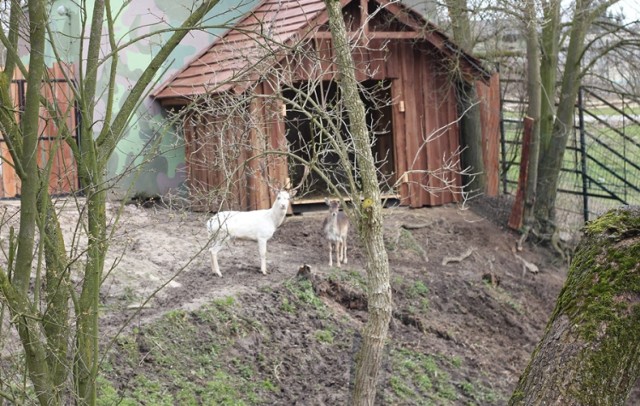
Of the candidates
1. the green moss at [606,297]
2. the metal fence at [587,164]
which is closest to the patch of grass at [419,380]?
the metal fence at [587,164]

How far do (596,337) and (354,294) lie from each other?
972 cm

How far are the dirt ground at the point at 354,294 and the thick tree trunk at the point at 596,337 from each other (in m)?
5.96

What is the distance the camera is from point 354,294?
13172mm

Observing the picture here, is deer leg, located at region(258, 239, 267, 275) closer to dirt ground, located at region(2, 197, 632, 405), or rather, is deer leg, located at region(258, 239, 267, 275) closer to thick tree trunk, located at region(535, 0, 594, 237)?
dirt ground, located at region(2, 197, 632, 405)

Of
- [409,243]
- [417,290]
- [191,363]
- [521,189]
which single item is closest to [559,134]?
[521,189]

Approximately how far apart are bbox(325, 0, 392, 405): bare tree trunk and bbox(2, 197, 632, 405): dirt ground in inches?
43.3

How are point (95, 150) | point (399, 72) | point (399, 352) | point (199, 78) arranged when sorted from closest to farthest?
point (95, 150) < point (399, 352) < point (199, 78) < point (399, 72)

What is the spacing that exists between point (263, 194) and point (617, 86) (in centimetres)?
724

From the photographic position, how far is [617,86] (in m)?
18.1

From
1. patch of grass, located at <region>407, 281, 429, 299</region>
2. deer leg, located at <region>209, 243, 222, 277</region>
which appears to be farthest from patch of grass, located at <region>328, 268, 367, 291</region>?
deer leg, located at <region>209, 243, 222, 277</region>

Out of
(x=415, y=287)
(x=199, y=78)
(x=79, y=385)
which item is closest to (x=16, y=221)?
(x=199, y=78)

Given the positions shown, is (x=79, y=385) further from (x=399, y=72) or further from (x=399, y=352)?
(x=399, y=72)

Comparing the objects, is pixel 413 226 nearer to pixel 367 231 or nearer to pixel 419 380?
pixel 419 380

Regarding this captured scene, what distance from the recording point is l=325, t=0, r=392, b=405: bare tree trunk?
9.10 metres
